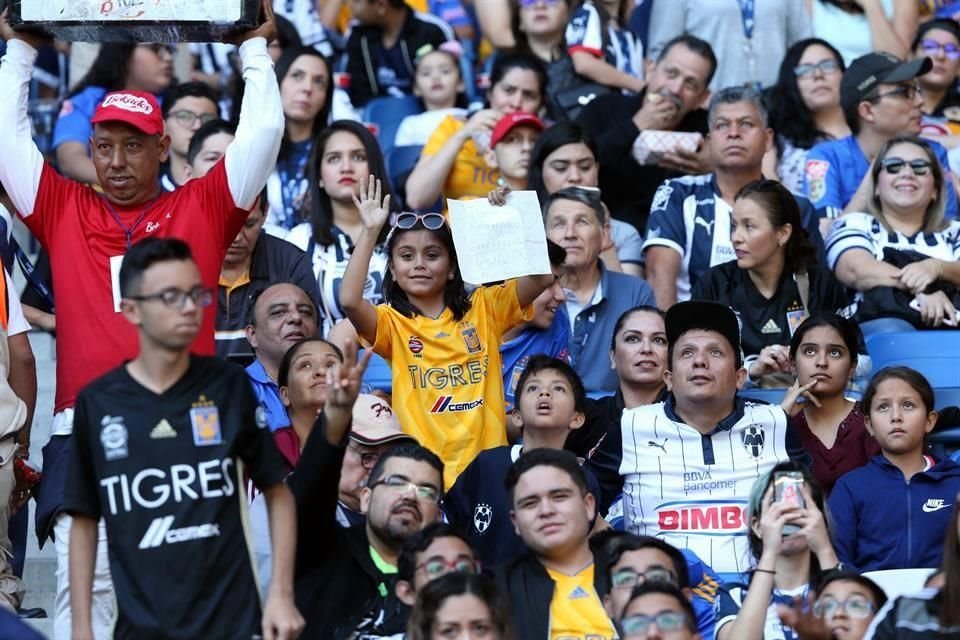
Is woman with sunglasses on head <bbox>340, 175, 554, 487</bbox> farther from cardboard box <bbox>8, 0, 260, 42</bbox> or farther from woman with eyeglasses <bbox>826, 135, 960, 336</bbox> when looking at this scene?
woman with eyeglasses <bbox>826, 135, 960, 336</bbox>

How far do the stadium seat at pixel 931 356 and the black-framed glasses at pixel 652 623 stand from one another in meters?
2.63

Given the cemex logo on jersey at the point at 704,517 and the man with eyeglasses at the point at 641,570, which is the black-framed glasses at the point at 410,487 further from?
the cemex logo on jersey at the point at 704,517

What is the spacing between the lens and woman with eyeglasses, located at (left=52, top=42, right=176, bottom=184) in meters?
9.32

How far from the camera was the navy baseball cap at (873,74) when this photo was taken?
898cm

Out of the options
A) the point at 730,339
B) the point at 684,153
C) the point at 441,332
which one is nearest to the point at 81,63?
the point at 684,153

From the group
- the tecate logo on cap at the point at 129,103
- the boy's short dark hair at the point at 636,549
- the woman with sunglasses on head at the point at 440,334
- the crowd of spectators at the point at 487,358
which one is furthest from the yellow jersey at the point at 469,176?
the boy's short dark hair at the point at 636,549

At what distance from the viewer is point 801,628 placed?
15.7 feet

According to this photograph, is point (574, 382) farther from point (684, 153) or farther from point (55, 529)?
point (684, 153)

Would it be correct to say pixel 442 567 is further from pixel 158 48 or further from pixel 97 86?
pixel 158 48

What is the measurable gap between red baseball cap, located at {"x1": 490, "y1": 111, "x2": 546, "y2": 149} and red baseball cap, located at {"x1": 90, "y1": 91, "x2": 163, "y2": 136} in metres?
2.99

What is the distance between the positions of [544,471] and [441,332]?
45.9 inches

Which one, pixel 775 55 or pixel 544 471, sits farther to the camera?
pixel 775 55

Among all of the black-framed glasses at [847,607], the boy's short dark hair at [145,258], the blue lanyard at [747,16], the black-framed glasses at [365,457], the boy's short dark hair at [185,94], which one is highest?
the blue lanyard at [747,16]

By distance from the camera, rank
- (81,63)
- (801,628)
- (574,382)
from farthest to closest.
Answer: (81,63) < (574,382) < (801,628)
